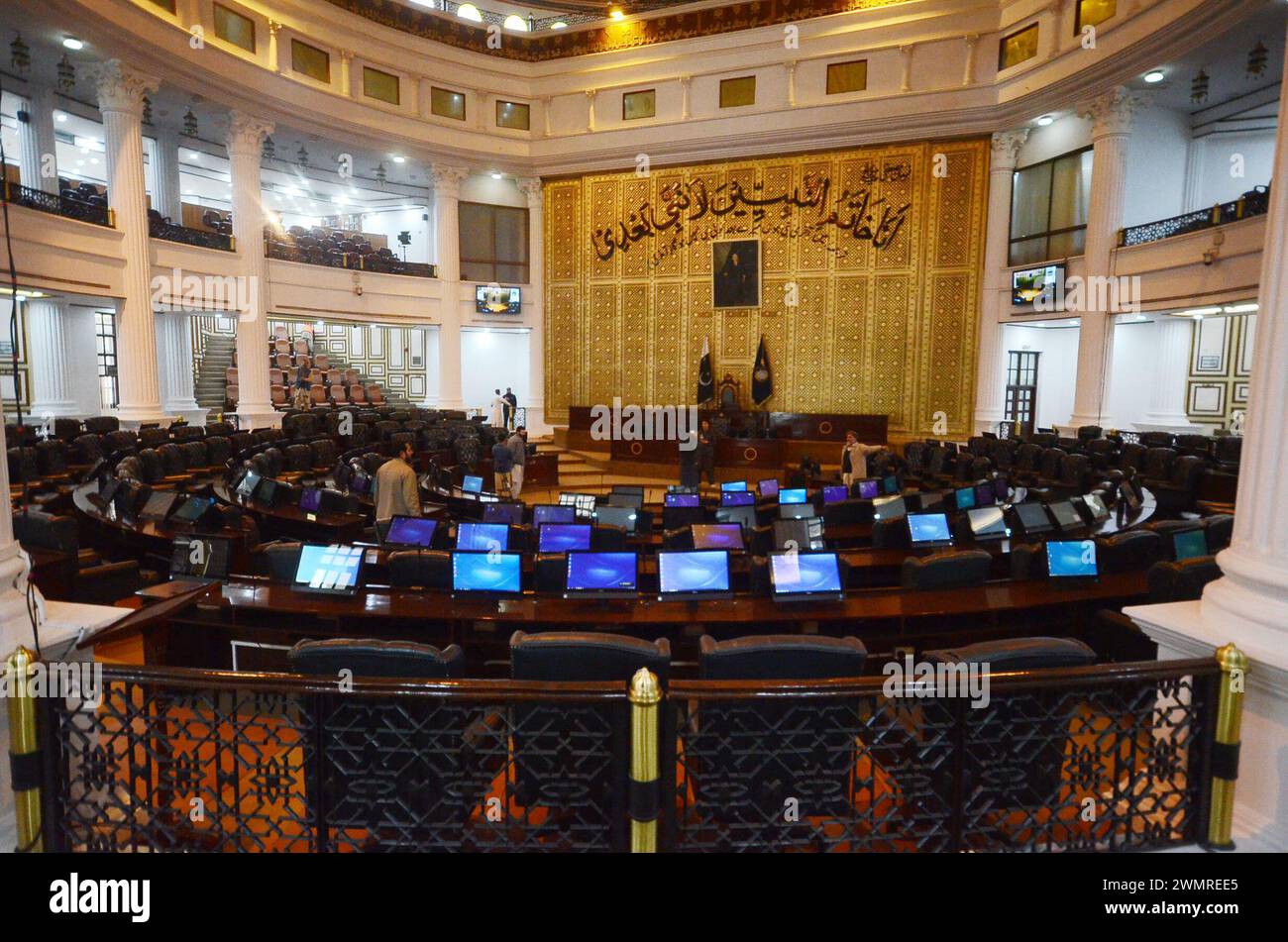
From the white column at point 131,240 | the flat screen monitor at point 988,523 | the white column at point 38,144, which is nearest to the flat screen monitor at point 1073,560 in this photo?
the flat screen monitor at point 988,523

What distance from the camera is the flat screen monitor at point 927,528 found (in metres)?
6.70

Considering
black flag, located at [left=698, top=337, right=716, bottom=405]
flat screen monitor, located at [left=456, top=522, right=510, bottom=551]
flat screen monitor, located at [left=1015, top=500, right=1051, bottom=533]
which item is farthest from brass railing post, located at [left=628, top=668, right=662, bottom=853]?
black flag, located at [left=698, top=337, right=716, bottom=405]

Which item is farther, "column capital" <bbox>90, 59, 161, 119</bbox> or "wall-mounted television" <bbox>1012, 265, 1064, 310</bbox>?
"wall-mounted television" <bbox>1012, 265, 1064, 310</bbox>

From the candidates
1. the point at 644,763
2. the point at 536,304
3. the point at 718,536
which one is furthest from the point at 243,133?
the point at 644,763

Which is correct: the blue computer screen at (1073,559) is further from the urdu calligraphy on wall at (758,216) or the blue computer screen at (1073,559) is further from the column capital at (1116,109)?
the urdu calligraphy on wall at (758,216)

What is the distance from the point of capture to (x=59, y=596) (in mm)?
5574

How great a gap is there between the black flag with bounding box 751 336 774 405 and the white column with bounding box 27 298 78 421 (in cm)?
1548

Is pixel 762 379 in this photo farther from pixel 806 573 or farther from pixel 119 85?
pixel 806 573

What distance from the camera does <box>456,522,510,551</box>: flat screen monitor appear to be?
20.5 feet

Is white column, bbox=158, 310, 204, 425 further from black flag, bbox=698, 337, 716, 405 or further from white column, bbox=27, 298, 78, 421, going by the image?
black flag, bbox=698, 337, 716, 405

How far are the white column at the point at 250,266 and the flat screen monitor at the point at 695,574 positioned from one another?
46.8ft
